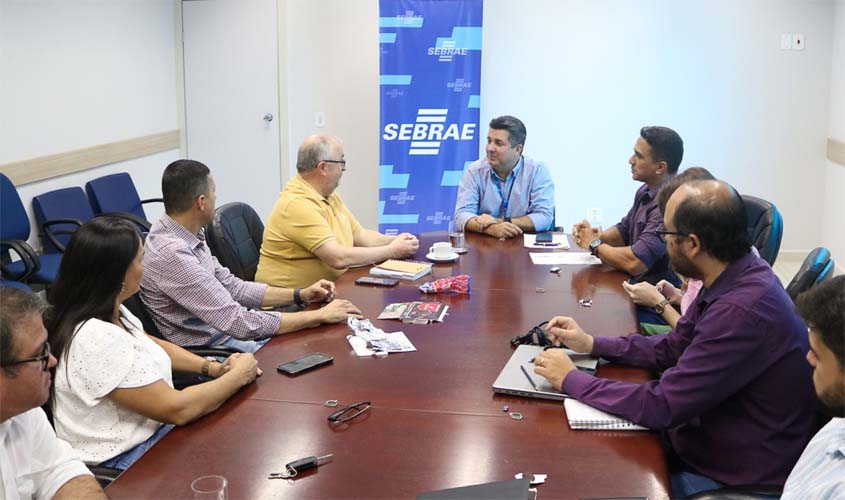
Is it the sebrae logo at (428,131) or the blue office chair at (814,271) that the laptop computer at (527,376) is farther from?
the sebrae logo at (428,131)

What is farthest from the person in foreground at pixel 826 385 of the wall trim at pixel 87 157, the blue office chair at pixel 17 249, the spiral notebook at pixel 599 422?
the wall trim at pixel 87 157

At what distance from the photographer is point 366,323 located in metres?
2.86

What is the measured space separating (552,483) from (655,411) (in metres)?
0.41

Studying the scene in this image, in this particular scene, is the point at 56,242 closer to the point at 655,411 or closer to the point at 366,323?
the point at 366,323

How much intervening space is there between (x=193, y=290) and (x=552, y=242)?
1998 mm

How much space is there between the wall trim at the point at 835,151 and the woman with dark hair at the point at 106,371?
551 centimetres

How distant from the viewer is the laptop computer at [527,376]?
2279mm

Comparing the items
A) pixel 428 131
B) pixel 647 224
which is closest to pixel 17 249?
pixel 428 131

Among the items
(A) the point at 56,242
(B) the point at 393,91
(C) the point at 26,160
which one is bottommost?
(A) the point at 56,242

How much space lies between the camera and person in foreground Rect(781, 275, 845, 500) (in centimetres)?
163

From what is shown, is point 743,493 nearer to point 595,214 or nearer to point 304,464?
point 304,464

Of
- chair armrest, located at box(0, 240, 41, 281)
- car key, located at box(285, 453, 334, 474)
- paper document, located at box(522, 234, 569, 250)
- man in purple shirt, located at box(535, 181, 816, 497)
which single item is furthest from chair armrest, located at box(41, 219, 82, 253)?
man in purple shirt, located at box(535, 181, 816, 497)

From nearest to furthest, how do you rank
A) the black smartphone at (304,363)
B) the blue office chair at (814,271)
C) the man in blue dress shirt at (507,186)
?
1. the black smartphone at (304,363)
2. the blue office chair at (814,271)
3. the man in blue dress shirt at (507,186)

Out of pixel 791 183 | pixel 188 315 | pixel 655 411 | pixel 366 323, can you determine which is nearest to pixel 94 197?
pixel 188 315
